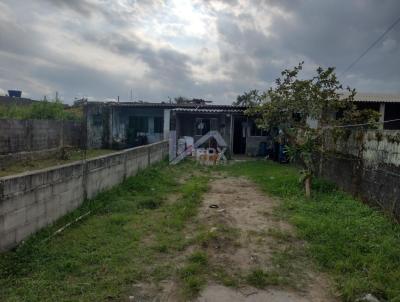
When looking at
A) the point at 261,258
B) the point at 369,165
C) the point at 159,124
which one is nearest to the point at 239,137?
the point at 159,124

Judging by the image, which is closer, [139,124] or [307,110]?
[307,110]

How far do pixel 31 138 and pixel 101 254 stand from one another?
10833 mm

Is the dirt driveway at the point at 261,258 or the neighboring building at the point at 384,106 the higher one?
the neighboring building at the point at 384,106

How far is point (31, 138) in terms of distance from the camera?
13.5m

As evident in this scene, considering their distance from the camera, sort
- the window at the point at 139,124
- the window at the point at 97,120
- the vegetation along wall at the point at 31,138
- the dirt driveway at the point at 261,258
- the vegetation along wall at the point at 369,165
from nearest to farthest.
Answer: the dirt driveway at the point at 261,258 < the vegetation along wall at the point at 369,165 < the vegetation along wall at the point at 31,138 < the window at the point at 97,120 < the window at the point at 139,124

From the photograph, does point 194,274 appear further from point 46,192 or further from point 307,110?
point 307,110

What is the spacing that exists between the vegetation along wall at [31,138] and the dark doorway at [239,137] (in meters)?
8.42

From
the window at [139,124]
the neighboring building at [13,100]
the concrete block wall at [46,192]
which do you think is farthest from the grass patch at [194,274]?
the neighboring building at [13,100]

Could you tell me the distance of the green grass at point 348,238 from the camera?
12.3ft

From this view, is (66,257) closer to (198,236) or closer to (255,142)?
(198,236)

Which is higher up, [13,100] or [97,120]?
[13,100]

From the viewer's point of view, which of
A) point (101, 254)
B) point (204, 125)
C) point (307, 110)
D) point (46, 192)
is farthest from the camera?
point (204, 125)

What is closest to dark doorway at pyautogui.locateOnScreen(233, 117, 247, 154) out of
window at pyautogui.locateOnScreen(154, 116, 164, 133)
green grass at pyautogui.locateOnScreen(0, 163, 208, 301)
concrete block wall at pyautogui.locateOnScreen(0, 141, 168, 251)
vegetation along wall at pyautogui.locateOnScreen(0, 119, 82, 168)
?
window at pyautogui.locateOnScreen(154, 116, 164, 133)

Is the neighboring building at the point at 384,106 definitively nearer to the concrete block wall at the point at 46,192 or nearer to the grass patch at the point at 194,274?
the concrete block wall at the point at 46,192
